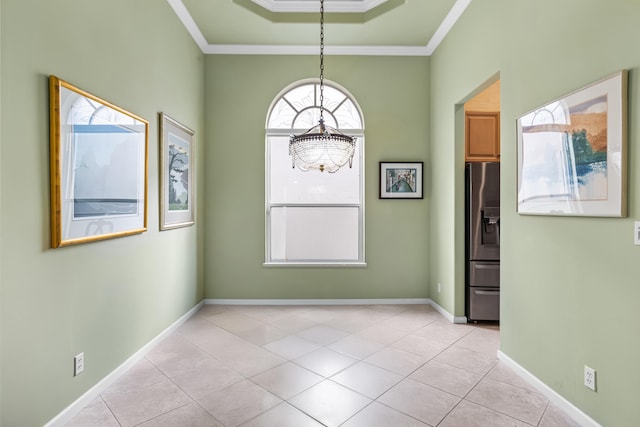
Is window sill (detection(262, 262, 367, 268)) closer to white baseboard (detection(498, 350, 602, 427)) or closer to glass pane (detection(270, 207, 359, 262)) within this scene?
glass pane (detection(270, 207, 359, 262))

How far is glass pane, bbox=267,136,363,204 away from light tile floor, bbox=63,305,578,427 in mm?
1613

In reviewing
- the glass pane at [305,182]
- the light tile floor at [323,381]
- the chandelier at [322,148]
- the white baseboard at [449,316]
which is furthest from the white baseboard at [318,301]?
Answer: the chandelier at [322,148]

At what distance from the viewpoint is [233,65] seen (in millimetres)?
4316

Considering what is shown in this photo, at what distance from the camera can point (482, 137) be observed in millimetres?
3803

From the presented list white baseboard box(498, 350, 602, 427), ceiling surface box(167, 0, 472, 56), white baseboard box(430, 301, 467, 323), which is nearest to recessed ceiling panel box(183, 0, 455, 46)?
ceiling surface box(167, 0, 472, 56)

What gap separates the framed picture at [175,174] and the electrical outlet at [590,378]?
10.9ft

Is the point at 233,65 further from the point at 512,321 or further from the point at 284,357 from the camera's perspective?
the point at 512,321

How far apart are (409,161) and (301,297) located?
2.26 metres

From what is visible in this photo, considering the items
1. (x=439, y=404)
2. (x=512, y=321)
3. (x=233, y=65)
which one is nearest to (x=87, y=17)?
(x=233, y=65)

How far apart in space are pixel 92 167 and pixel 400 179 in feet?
10.9

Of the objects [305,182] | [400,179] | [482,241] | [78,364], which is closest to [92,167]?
[78,364]

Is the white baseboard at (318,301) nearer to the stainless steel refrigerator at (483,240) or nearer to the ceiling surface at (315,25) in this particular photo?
the stainless steel refrigerator at (483,240)

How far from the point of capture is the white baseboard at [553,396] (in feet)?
6.34

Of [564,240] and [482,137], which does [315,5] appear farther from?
[564,240]
